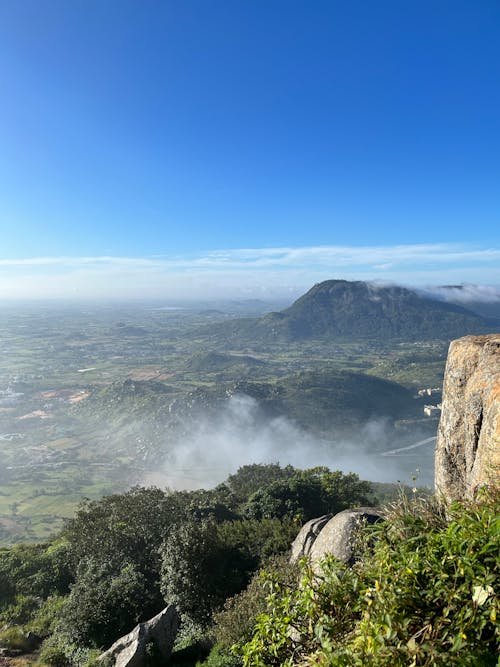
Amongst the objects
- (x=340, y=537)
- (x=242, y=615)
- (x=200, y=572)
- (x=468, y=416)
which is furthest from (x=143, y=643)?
(x=468, y=416)

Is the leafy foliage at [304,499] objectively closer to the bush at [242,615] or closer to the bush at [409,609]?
the bush at [242,615]

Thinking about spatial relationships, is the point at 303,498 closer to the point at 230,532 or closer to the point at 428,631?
the point at 230,532

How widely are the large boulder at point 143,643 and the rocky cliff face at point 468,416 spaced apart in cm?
1279

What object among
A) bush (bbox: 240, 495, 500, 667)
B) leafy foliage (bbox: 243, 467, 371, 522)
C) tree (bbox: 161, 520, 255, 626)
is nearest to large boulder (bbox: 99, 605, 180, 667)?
tree (bbox: 161, 520, 255, 626)

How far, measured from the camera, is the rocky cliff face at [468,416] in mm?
9586

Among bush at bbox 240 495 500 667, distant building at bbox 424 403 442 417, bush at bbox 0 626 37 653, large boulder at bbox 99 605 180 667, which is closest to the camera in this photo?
bush at bbox 240 495 500 667

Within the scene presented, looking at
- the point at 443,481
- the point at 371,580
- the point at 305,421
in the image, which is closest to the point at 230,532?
the point at 443,481

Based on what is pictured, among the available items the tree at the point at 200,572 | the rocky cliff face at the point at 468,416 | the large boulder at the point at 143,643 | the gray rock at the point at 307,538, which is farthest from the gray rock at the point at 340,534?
the large boulder at the point at 143,643

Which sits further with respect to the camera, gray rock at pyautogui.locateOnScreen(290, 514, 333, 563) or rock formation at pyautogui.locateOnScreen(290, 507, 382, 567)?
gray rock at pyautogui.locateOnScreen(290, 514, 333, 563)

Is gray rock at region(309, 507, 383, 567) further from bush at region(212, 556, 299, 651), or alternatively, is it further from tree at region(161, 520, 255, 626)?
tree at region(161, 520, 255, 626)

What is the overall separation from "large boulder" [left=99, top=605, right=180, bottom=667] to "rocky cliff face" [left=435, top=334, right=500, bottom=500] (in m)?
12.8

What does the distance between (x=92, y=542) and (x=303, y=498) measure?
18.9 meters

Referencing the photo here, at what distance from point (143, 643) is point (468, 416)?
14844 millimetres

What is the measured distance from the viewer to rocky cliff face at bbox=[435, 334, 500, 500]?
9.59 meters
